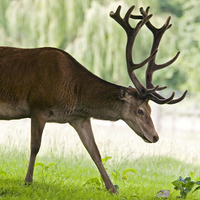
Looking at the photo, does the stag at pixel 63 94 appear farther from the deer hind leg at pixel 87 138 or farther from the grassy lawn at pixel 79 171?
the grassy lawn at pixel 79 171

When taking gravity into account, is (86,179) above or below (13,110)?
below

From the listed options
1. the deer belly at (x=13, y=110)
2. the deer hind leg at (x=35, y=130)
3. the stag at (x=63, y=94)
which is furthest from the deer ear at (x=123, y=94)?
the deer belly at (x=13, y=110)

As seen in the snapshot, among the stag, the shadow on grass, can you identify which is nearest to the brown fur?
the stag

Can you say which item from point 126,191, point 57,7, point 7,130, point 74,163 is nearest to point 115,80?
point 57,7

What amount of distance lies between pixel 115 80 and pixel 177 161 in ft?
36.5

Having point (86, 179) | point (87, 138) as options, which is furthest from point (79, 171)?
point (87, 138)

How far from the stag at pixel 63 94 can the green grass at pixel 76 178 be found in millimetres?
261

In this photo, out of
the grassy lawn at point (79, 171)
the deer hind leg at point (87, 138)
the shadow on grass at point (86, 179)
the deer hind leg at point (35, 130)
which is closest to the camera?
the shadow on grass at point (86, 179)

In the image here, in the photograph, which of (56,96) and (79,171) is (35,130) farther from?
(79,171)

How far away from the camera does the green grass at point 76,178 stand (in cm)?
482

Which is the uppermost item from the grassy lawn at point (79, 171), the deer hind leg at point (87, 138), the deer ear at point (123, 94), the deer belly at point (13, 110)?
the deer ear at point (123, 94)

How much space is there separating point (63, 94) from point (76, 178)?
1.47 metres

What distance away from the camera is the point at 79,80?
5293mm

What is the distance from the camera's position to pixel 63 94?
514 centimetres
